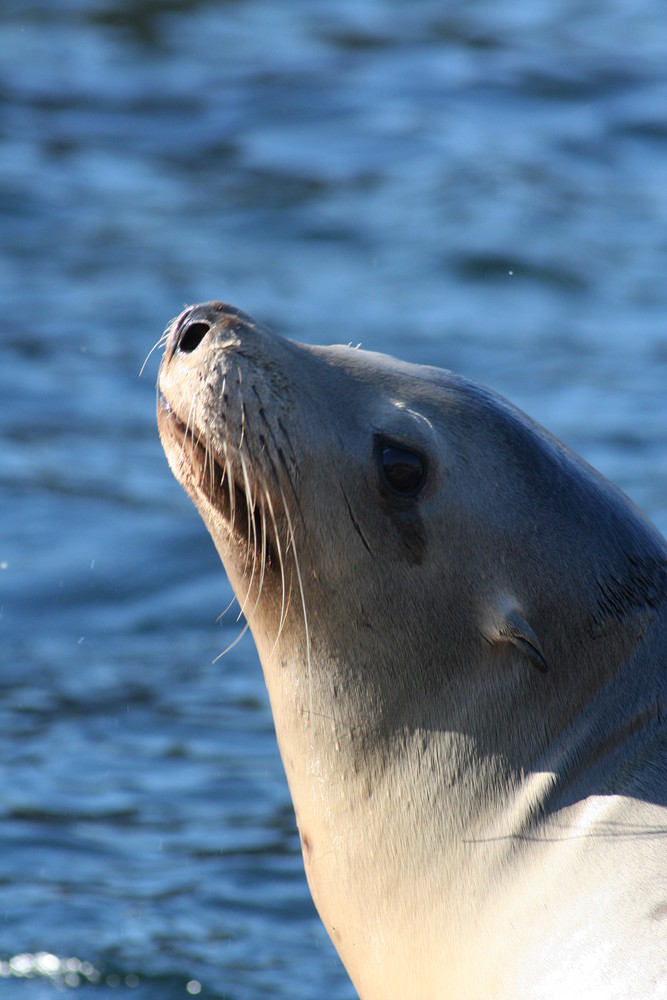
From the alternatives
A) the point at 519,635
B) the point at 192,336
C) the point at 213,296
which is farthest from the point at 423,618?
the point at 213,296

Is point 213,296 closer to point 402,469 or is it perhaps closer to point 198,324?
point 198,324

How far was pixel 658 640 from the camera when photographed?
381 centimetres

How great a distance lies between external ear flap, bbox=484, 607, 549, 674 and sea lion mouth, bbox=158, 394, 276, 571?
54 centimetres

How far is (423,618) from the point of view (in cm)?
383

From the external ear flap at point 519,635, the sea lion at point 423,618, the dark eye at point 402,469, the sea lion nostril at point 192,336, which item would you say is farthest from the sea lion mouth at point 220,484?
the external ear flap at point 519,635

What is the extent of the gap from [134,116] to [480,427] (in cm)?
1005

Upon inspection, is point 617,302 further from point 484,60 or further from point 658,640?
point 658,640

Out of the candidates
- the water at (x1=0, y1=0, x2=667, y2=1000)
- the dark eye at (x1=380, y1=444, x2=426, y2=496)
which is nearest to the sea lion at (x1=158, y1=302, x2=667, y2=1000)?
the dark eye at (x1=380, y1=444, x2=426, y2=496)

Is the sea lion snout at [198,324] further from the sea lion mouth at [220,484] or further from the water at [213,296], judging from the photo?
the water at [213,296]

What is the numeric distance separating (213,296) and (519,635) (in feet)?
23.4

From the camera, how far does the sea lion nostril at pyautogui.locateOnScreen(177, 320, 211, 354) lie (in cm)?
395

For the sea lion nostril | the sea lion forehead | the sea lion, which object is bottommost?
the sea lion

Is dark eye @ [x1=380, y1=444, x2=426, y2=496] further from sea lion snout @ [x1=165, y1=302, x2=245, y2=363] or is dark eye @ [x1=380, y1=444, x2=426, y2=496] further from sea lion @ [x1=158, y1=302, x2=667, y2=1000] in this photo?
sea lion snout @ [x1=165, y1=302, x2=245, y2=363]

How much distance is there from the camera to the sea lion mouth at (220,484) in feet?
12.7
